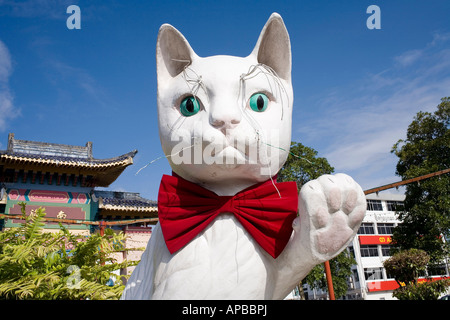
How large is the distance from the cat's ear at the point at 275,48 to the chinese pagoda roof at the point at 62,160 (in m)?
11.1

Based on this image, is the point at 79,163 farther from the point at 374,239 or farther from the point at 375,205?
the point at 375,205

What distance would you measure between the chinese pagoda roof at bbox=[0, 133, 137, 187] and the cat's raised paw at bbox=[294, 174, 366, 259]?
1164 centimetres

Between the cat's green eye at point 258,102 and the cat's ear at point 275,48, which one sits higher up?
the cat's ear at point 275,48

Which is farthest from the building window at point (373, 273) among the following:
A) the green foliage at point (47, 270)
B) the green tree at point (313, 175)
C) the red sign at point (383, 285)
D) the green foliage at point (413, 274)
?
the green foliage at point (47, 270)

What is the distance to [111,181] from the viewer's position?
1395 centimetres

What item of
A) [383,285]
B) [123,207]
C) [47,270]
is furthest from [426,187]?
[383,285]

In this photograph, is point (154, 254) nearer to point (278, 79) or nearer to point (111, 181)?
point (278, 79)

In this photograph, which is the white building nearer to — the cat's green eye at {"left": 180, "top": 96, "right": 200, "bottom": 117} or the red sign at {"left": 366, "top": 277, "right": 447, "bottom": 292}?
the red sign at {"left": 366, "top": 277, "right": 447, "bottom": 292}

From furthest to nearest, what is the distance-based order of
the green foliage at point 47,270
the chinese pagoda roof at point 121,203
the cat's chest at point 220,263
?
the chinese pagoda roof at point 121,203
the green foliage at point 47,270
the cat's chest at point 220,263

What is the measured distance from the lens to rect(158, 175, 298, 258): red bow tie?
5.80 ft

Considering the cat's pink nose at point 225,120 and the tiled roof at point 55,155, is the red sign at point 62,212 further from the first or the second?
the cat's pink nose at point 225,120

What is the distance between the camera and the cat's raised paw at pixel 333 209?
1531 mm

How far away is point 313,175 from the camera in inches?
490
